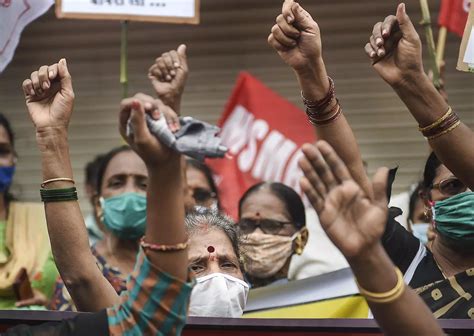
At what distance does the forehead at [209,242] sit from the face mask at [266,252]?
1088mm

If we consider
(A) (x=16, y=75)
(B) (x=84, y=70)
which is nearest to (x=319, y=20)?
(B) (x=84, y=70)

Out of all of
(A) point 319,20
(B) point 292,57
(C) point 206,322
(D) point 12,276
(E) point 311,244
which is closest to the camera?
(C) point 206,322

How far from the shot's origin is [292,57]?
3.44 m

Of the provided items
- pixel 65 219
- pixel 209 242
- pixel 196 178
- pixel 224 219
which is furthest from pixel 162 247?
pixel 196 178

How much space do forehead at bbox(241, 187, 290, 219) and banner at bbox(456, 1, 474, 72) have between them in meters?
1.41

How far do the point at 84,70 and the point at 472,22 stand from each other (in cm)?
446

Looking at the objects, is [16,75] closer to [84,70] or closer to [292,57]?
[84,70]

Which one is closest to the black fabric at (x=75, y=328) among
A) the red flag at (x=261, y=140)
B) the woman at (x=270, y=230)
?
the woman at (x=270, y=230)

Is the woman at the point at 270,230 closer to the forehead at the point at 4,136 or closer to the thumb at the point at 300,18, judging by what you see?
the forehead at the point at 4,136

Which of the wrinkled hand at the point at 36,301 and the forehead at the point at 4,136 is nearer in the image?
the wrinkled hand at the point at 36,301

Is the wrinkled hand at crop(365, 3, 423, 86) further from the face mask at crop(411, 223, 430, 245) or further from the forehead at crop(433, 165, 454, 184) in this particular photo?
the face mask at crop(411, 223, 430, 245)

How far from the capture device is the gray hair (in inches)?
147

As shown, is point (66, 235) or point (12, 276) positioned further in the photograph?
point (12, 276)

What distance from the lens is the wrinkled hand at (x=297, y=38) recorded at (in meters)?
3.41
